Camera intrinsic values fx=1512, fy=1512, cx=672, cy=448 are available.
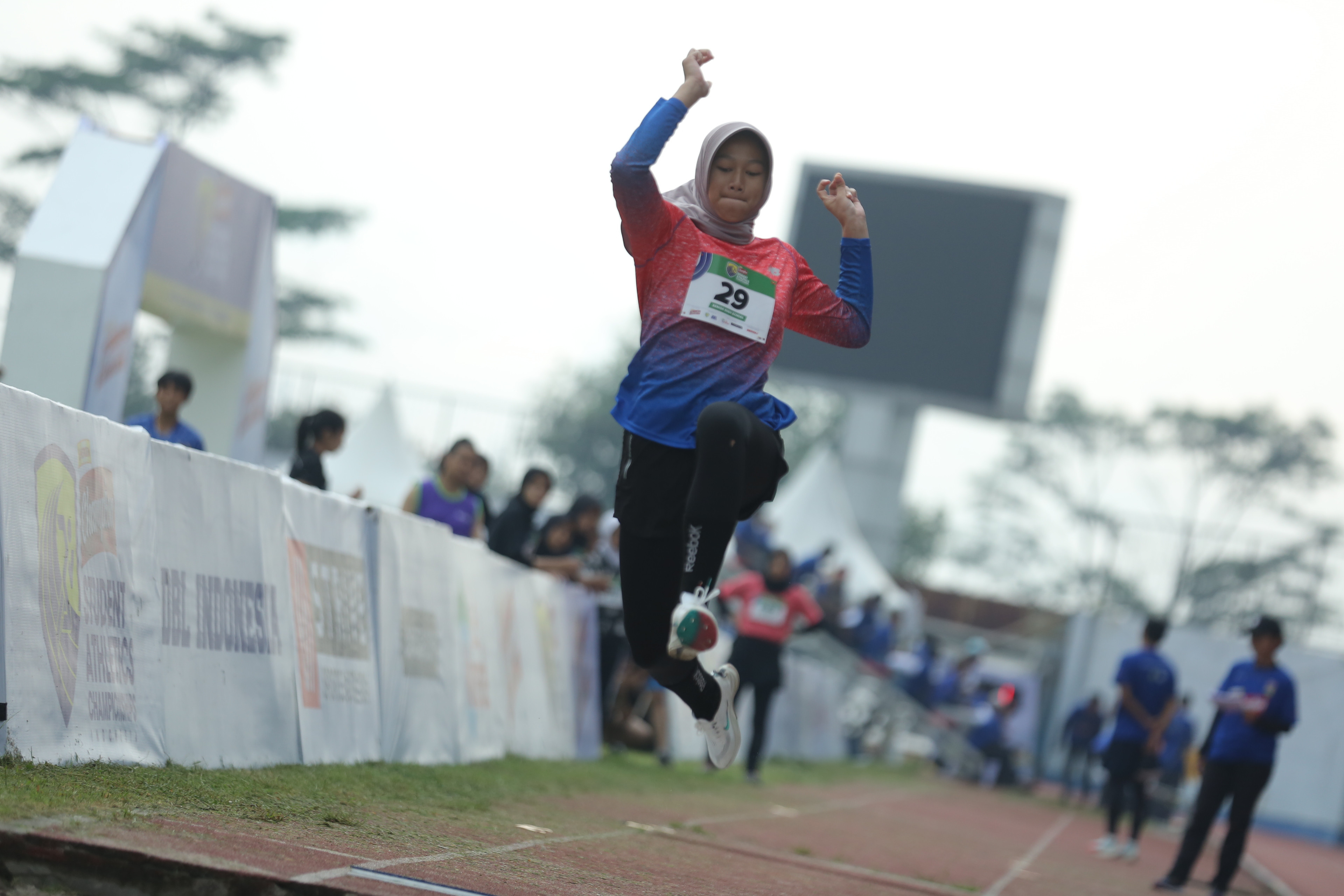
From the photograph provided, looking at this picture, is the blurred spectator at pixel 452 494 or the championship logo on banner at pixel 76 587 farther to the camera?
the blurred spectator at pixel 452 494

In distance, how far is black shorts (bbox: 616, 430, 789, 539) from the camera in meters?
4.57

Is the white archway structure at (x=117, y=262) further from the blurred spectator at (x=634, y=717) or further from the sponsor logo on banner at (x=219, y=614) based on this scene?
the blurred spectator at (x=634, y=717)

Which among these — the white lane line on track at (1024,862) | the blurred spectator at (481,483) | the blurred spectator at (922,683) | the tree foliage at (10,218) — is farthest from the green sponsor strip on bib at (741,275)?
the tree foliage at (10,218)

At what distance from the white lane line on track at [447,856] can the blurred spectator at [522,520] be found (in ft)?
12.4

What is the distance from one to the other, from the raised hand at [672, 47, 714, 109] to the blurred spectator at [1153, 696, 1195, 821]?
19710 millimetres

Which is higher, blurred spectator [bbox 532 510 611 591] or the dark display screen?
the dark display screen

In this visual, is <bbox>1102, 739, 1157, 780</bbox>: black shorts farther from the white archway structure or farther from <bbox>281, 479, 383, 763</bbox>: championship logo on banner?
the white archway structure

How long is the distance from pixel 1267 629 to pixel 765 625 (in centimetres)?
455

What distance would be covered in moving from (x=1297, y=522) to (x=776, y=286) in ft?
171

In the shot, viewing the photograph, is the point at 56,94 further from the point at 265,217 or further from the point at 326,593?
the point at 326,593

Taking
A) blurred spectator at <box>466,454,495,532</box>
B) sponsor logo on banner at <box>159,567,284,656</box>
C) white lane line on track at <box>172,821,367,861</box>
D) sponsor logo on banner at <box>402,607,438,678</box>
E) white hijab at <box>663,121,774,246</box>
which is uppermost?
white hijab at <box>663,121,774,246</box>

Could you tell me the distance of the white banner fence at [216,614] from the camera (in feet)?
15.1

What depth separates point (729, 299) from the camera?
4.63 meters

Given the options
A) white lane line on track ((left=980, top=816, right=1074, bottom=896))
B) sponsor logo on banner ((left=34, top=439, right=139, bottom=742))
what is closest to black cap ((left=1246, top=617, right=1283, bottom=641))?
white lane line on track ((left=980, top=816, right=1074, bottom=896))
